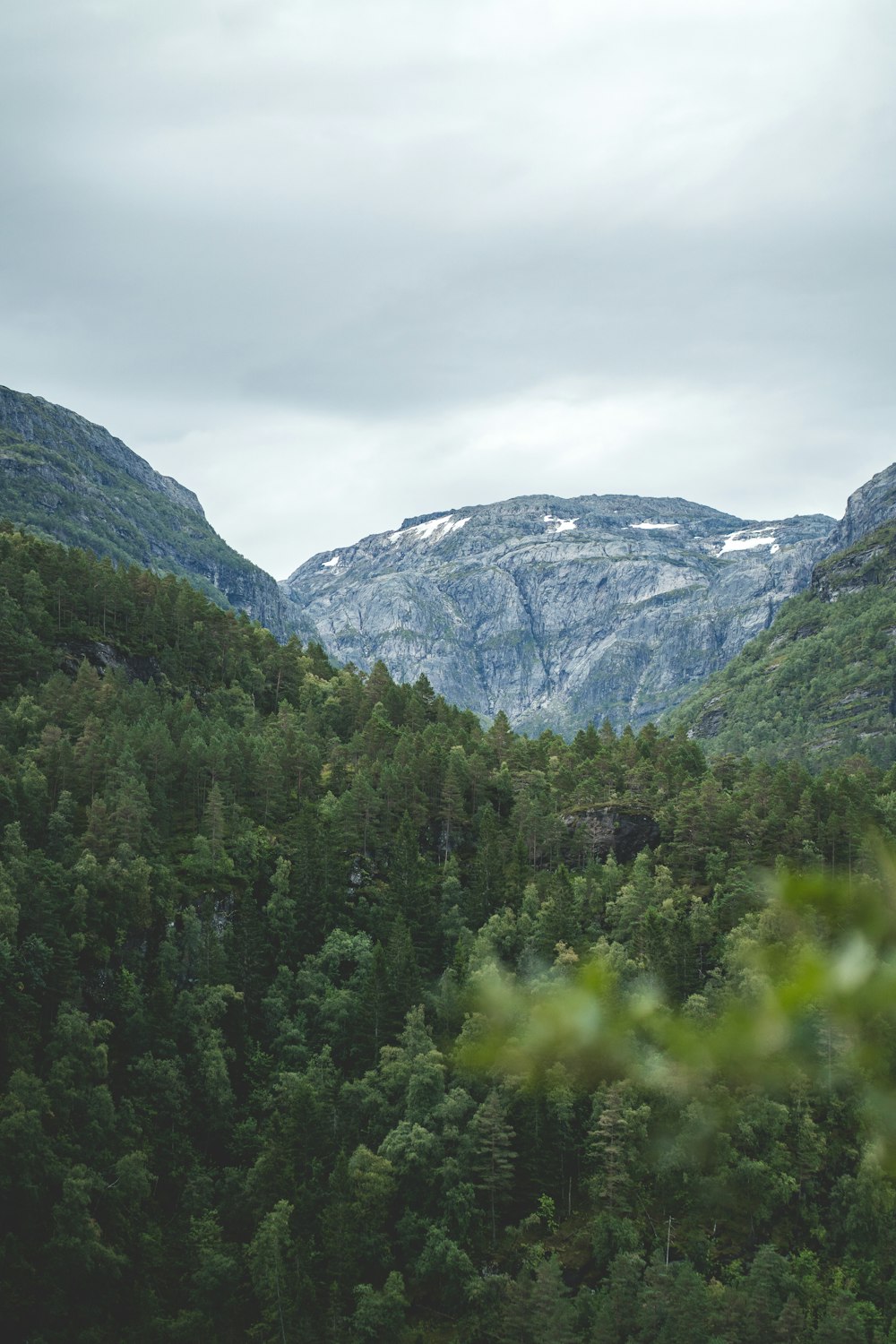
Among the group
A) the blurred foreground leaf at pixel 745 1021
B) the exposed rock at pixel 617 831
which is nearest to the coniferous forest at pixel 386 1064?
the exposed rock at pixel 617 831

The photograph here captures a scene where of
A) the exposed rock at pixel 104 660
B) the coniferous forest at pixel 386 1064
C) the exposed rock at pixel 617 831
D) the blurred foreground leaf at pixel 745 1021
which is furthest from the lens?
the exposed rock at pixel 104 660

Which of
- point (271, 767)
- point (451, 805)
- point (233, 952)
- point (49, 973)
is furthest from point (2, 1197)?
point (451, 805)

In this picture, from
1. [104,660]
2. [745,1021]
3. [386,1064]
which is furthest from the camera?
[104,660]

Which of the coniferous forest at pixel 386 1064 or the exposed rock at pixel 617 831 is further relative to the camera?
the exposed rock at pixel 617 831

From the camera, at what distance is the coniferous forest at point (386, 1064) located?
79062mm

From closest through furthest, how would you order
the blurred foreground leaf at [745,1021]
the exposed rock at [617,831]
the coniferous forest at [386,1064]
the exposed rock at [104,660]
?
the coniferous forest at [386,1064] < the blurred foreground leaf at [745,1021] < the exposed rock at [617,831] < the exposed rock at [104,660]

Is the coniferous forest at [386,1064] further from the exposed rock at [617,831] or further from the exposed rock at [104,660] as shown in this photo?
the exposed rock at [104,660]

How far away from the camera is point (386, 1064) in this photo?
3787 inches

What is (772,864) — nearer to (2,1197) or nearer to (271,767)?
(271,767)

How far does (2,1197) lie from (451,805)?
2804 inches

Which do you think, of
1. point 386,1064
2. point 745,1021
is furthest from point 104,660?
point 745,1021

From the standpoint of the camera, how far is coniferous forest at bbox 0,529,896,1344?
3113 inches

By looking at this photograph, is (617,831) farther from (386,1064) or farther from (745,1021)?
(386,1064)

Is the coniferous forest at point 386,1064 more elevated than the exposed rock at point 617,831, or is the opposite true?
the exposed rock at point 617,831
